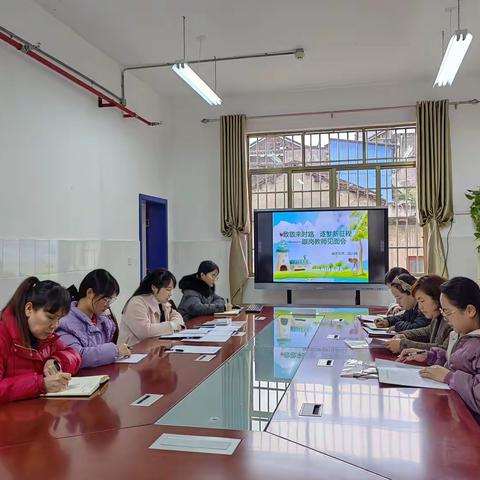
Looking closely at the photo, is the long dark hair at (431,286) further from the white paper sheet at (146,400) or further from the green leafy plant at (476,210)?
the green leafy plant at (476,210)

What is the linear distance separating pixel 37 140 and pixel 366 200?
13.6 feet

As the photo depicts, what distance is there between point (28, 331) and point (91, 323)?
606mm

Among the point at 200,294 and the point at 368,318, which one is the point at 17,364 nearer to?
the point at 200,294

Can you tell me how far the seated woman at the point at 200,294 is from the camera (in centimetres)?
435

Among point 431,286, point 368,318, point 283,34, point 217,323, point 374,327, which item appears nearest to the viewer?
point 431,286

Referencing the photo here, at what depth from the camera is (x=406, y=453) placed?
1.36 metres

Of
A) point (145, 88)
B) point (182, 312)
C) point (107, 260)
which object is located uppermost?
point (145, 88)

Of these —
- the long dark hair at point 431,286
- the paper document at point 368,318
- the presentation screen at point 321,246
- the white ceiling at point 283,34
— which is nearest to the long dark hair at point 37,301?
the long dark hair at point 431,286

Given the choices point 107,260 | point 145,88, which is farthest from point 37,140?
point 145,88

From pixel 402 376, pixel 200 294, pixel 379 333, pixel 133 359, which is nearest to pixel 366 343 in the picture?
pixel 379 333

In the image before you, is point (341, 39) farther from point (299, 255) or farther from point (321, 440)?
point (321, 440)

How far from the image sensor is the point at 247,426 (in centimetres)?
158

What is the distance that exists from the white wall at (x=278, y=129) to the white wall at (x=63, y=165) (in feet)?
2.82

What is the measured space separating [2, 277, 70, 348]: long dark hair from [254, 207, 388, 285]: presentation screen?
462 cm
